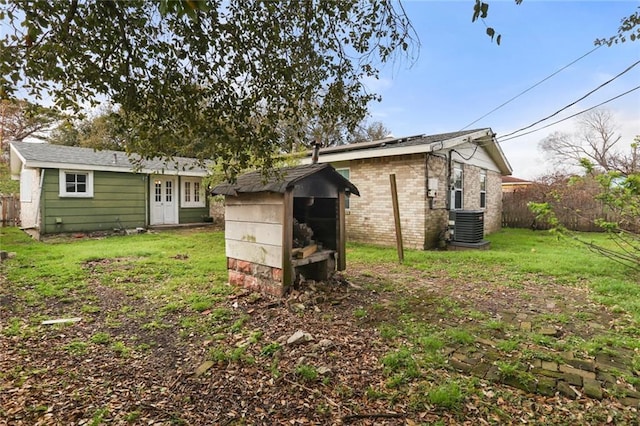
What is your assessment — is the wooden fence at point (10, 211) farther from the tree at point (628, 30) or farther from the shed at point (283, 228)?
the tree at point (628, 30)

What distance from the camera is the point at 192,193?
14414mm

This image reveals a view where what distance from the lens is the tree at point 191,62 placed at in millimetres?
2355

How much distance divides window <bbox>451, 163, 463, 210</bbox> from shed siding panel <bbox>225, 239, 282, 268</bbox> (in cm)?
720

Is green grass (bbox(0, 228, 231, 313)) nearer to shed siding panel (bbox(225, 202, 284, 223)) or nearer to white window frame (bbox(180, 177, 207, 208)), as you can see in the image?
shed siding panel (bbox(225, 202, 284, 223))

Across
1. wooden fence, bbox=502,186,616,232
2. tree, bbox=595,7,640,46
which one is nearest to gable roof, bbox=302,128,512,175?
wooden fence, bbox=502,186,616,232

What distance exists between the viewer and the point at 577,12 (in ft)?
18.9

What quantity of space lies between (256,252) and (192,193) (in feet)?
36.1

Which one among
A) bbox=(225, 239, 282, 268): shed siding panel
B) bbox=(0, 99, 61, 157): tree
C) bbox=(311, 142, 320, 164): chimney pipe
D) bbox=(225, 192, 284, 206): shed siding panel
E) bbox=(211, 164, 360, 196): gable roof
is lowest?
bbox=(225, 239, 282, 268): shed siding panel

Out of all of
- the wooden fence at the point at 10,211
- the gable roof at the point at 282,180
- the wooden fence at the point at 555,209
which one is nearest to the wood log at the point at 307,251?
the gable roof at the point at 282,180

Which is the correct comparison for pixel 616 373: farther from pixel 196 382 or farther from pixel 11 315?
pixel 11 315

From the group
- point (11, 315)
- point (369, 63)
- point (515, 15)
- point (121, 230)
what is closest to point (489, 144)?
point (515, 15)

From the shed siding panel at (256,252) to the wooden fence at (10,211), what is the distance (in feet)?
45.7

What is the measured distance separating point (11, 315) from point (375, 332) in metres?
4.26

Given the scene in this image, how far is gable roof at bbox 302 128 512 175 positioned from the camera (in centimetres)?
846
